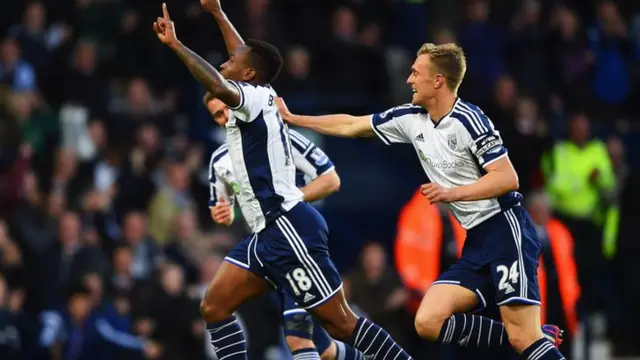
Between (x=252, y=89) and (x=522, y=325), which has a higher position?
(x=252, y=89)

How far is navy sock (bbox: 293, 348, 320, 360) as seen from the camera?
10.1 m

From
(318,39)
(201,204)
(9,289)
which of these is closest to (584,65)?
(318,39)

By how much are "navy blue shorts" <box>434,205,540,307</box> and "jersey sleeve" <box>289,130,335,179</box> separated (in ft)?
3.86

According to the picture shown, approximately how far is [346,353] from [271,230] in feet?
4.44

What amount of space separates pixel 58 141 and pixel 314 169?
6.55 m

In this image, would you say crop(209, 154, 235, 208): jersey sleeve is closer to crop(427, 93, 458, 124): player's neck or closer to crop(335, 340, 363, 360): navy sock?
crop(335, 340, 363, 360): navy sock

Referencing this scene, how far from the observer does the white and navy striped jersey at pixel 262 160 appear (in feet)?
30.9

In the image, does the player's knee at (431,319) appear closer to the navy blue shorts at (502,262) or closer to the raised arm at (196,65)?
the navy blue shorts at (502,262)

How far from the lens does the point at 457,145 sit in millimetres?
9484

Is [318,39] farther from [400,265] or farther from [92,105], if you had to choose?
[400,265]

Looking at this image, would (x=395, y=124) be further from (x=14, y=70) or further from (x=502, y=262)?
(x=14, y=70)

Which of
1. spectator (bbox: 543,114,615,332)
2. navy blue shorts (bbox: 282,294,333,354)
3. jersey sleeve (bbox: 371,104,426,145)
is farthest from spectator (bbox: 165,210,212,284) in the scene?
jersey sleeve (bbox: 371,104,426,145)

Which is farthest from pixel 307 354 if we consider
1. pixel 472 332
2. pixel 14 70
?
pixel 14 70

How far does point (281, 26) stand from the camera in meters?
18.0
